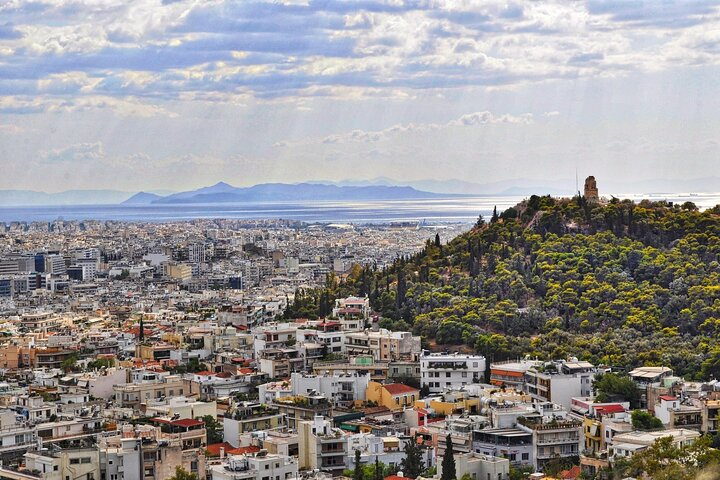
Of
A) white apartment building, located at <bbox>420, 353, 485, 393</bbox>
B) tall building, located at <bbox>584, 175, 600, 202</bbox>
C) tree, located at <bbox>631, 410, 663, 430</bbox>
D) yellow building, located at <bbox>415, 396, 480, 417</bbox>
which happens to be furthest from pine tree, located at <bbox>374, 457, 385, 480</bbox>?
tall building, located at <bbox>584, 175, 600, 202</bbox>

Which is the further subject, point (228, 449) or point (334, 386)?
point (334, 386)

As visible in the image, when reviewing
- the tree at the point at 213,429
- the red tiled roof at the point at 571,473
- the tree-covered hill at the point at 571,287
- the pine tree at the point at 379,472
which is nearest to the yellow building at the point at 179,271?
the tree-covered hill at the point at 571,287

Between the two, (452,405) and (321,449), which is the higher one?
(452,405)

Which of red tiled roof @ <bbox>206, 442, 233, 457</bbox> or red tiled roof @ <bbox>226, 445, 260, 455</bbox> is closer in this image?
red tiled roof @ <bbox>226, 445, 260, 455</bbox>

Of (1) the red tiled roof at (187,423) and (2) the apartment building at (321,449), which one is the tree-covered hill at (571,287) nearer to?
(2) the apartment building at (321,449)

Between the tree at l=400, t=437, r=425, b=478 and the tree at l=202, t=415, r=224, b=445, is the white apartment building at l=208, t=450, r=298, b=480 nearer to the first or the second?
the tree at l=400, t=437, r=425, b=478

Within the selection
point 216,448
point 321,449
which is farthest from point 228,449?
point 321,449

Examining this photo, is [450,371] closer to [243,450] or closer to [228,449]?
[228,449]
